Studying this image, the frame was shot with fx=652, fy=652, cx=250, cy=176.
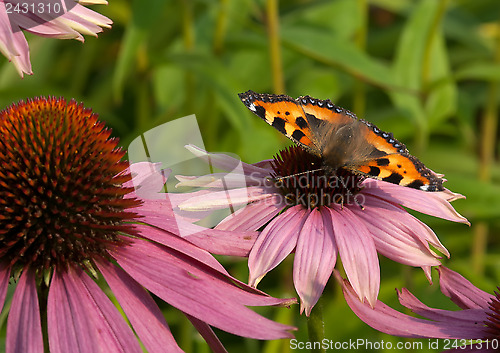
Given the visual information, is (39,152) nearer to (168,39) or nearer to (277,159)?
(277,159)

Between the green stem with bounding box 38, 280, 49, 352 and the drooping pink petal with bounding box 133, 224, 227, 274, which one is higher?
the drooping pink petal with bounding box 133, 224, 227, 274

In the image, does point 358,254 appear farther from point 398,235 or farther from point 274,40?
point 274,40

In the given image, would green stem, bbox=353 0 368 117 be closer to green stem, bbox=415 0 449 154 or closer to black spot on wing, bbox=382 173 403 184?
green stem, bbox=415 0 449 154

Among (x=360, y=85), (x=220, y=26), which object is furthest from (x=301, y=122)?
(x=360, y=85)

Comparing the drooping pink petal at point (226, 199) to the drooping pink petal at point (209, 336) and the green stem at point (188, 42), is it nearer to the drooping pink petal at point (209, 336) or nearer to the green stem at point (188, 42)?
the drooping pink petal at point (209, 336)

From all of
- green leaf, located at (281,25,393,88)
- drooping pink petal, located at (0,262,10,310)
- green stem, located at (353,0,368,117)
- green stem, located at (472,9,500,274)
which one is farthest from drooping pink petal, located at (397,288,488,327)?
green stem, located at (353,0,368,117)

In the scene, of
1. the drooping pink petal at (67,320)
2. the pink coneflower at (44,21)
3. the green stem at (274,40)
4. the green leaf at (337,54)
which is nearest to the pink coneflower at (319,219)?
the drooping pink petal at (67,320)

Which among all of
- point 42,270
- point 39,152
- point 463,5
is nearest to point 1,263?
point 42,270
